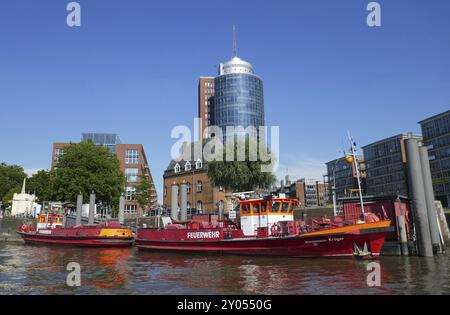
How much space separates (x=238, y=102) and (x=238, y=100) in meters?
0.84

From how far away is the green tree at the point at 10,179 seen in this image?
8312 centimetres

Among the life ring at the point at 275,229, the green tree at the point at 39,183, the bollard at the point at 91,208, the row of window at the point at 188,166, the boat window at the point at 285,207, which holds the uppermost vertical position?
the row of window at the point at 188,166

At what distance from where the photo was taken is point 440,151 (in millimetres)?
79625

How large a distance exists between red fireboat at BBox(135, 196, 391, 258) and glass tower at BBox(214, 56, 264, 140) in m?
118

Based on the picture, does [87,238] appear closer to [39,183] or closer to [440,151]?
[39,183]

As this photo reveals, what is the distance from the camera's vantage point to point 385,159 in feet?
331

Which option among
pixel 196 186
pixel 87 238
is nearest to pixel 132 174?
pixel 196 186

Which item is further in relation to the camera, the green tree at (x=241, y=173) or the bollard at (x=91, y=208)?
the green tree at (x=241, y=173)

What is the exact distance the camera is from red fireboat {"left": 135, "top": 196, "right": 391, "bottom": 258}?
69.6 ft

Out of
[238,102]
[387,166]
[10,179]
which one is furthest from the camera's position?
[238,102]

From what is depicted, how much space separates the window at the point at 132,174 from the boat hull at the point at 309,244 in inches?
2442

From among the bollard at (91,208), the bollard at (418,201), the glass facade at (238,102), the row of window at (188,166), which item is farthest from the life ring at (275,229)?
the glass facade at (238,102)

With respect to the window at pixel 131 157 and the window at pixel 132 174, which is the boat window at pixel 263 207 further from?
the window at pixel 131 157

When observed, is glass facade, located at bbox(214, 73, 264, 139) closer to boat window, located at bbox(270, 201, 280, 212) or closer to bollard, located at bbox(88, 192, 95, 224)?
bollard, located at bbox(88, 192, 95, 224)
